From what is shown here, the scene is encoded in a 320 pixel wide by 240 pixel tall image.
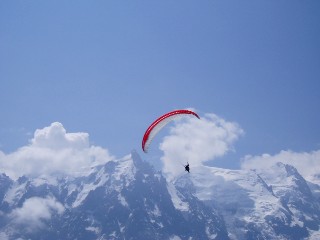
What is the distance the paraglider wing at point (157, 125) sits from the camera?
2292 inches

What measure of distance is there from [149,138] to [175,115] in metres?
4.72

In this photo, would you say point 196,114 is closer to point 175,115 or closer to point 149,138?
point 175,115

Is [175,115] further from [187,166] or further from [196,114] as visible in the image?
[187,166]

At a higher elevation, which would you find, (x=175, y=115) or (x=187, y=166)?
(x=175, y=115)

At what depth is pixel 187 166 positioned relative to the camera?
5834 centimetres

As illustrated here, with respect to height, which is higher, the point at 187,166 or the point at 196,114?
the point at 196,114

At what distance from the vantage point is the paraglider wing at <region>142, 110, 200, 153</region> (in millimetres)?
58219

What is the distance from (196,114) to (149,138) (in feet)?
23.4

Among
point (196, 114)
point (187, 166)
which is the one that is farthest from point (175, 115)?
point (187, 166)

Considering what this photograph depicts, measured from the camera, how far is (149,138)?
192 feet

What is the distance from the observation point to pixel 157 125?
5859cm

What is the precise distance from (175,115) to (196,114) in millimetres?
2891

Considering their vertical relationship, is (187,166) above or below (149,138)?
below

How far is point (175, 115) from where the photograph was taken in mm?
58781
